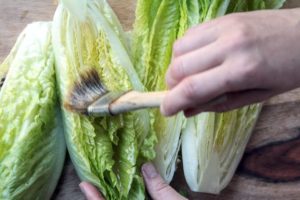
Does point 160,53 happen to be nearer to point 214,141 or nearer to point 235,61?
point 214,141

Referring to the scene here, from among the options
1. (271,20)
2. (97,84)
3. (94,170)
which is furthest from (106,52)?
(271,20)

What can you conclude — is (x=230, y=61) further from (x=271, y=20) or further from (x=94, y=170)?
Result: (x=94, y=170)

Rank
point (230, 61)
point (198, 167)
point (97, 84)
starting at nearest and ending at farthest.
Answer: point (230, 61) → point (97, 84) → point (198, 167)

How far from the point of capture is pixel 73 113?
938mm

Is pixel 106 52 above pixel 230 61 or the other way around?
the other way around

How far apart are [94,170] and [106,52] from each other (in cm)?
23

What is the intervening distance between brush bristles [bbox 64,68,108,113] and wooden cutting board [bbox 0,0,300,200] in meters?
0.19

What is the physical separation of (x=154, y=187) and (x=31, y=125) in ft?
0.89

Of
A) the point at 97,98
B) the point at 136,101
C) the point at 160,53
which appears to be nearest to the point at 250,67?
the point at 136,101

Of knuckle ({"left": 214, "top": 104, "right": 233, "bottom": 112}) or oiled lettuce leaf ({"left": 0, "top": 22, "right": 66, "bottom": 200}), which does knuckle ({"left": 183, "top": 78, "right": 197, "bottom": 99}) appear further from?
oiled lettuce leaf ({"left": 0, "top": 22, "right": 66, "bottom": 200})

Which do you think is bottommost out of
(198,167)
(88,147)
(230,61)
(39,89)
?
(198,167)

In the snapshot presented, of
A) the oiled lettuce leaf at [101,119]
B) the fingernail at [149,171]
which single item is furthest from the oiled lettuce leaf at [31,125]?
the fingernail at [149,171]

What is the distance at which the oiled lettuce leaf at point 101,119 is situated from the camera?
953 mm

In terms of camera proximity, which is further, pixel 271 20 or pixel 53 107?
pixel 53 107
